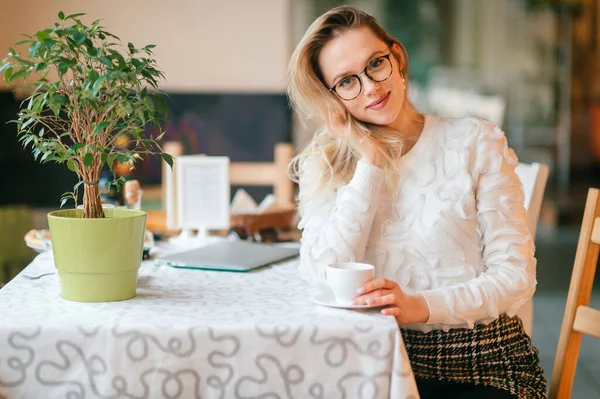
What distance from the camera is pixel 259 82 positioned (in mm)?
5113

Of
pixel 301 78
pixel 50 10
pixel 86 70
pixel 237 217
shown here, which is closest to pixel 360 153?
pixel 301 78

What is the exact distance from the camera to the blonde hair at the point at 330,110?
1.55m

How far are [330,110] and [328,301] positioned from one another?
0.54 metres

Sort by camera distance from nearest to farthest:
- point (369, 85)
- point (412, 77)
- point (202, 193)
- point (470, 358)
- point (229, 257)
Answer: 1. point (470, 358)
2. point (369, 85)
3. point (229, 257)
4. point (202, 193)
5. point (412, 77)

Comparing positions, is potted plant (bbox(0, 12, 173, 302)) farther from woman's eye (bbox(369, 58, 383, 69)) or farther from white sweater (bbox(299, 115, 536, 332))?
woman's eye (bbox(369, 58, 383, 69))

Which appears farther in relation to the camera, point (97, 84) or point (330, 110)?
point (330, 110)

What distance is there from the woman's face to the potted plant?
45 cm

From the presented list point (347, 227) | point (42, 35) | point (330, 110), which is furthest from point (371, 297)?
point (42, 35)

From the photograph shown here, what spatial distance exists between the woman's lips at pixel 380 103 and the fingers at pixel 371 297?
1.55 ft

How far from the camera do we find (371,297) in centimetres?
118

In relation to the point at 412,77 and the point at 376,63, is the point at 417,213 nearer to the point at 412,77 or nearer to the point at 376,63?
the point at 376,63

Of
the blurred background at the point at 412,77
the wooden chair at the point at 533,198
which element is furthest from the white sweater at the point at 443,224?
the blurred background at the point at 412,77

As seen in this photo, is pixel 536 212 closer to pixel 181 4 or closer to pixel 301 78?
pixel 301 78

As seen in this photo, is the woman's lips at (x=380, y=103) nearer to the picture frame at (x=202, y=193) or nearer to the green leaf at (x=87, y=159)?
the green leaf at (x=87, y=159)
